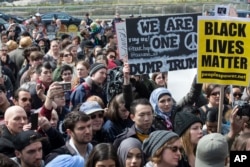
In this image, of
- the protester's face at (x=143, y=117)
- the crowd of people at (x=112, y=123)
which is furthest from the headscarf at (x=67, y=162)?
the protester's face at (x=143, y=117)

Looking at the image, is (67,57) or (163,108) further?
(67,57)

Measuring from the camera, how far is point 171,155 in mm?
5227

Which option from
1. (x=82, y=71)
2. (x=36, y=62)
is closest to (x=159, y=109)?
(x=82, y=71)

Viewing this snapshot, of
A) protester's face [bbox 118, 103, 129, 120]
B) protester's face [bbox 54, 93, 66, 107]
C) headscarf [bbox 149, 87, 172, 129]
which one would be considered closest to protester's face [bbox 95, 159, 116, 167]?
protester's face [bbox 118, 103, 129, 120]

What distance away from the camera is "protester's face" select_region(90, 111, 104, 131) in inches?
266

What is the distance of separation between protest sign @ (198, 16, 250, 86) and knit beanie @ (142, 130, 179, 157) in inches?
56.8

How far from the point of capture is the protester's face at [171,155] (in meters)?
5.18

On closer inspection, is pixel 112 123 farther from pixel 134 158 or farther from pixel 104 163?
pixel 104 163

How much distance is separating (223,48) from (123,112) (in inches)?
54.8

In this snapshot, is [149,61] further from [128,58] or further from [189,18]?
[189,18]

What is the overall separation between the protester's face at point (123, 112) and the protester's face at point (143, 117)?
62 cm

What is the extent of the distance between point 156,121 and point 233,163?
132 inches

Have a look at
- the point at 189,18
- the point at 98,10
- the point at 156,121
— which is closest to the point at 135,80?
the point at 189,18

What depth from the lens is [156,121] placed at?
23.3 ft
